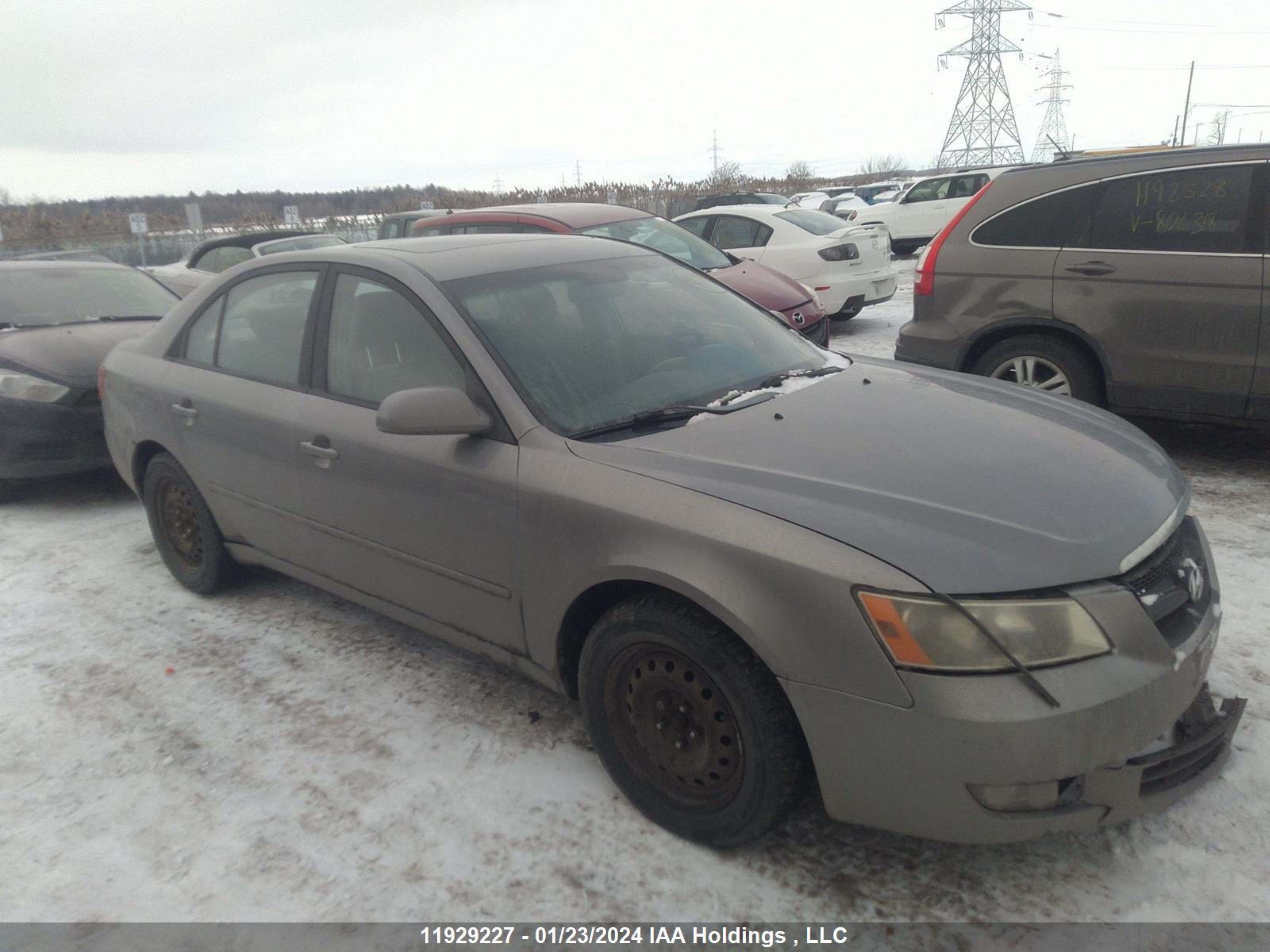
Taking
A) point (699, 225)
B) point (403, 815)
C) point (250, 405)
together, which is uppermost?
point (699, 225)

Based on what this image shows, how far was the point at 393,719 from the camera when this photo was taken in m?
3.35

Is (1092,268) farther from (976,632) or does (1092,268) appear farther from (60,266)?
(60,266)

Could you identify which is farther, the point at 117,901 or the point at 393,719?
the point at 393,719

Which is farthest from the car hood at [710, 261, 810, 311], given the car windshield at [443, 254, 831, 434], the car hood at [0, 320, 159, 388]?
the car hood at [0, 320, 159, 388]

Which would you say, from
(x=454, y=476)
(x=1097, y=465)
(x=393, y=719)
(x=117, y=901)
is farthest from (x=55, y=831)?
(x=1097, y=465)

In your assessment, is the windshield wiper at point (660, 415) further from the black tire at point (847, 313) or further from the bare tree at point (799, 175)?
the bare tree at point (799, 175)

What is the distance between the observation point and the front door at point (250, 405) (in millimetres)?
3678

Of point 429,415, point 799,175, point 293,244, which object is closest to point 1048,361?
point 429,415

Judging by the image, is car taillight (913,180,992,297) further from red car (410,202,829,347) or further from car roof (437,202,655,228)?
car roof (437,202,655,228)

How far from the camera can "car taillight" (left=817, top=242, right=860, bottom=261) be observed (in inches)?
397

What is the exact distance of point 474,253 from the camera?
11.7ft

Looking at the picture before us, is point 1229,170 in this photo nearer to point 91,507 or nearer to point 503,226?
point 503,226

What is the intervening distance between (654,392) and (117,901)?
210 cm

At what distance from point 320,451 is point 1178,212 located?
4630 millimetres
